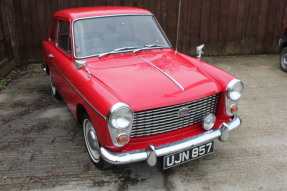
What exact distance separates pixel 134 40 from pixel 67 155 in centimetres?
165

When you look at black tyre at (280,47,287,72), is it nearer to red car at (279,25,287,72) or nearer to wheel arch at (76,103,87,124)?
red car at (279,25,287,72)

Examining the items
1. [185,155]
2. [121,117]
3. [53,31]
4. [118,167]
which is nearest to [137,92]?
[121,117]

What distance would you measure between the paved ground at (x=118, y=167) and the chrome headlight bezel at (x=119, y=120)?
0.68m

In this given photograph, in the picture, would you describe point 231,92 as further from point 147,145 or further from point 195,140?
point 147,145

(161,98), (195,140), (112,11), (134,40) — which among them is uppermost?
(112,11)

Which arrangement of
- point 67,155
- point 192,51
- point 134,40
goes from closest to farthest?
point 67,155 → point 134,40 → point 192,51

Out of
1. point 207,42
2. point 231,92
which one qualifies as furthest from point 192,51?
point 231,92

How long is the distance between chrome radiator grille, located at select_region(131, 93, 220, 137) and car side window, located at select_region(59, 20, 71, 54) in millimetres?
1577

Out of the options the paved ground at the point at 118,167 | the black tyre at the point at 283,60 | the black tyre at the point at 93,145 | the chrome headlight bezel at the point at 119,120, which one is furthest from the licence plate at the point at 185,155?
the black tyre at the point at 283,60

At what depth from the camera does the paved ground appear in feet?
9.04

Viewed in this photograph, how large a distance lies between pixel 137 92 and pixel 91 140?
861 mm

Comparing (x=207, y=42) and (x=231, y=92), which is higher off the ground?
(x=231, y=92)

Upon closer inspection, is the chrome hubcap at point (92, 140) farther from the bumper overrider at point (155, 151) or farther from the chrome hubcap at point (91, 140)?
the bumper overrider at point (155, 151)

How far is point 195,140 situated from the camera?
102 inches
